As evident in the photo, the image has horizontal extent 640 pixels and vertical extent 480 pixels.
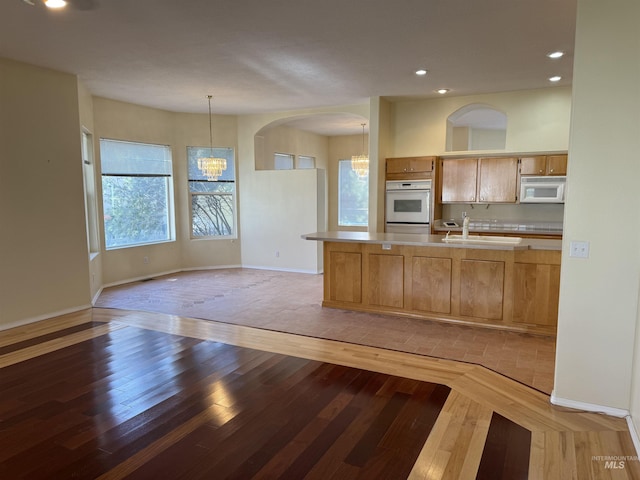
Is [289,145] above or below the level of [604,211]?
above

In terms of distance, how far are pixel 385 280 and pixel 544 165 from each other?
302 cm

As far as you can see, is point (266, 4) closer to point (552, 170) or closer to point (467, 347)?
point (467, 347)

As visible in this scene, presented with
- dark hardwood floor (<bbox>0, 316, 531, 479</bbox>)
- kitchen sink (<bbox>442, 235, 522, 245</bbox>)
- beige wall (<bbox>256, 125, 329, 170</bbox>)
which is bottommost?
dark hardwood floor (<bbox>0, 316, 531, 479</bbox>)

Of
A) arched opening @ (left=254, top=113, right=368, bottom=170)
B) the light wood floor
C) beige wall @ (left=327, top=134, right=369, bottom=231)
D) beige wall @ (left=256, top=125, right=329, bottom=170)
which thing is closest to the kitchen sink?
the light wood floor

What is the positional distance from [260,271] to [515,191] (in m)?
4.50

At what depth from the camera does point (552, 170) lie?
612 cm

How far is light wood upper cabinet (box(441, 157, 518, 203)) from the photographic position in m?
6.37

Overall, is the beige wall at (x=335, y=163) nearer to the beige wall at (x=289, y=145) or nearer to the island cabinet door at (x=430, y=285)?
the beige wall at (x=289, y=145)

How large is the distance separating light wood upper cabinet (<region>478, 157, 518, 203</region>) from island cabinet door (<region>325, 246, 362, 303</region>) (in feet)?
8.30

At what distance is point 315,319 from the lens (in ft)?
16.3

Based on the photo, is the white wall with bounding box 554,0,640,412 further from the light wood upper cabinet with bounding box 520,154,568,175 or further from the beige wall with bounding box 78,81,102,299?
the beige wall with bounding box 78,81,102,299

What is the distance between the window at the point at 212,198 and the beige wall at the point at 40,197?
2.82m

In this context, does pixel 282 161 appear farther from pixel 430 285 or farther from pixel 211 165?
pixel 430 285

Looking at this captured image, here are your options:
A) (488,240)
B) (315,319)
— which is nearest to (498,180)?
(488,240)
